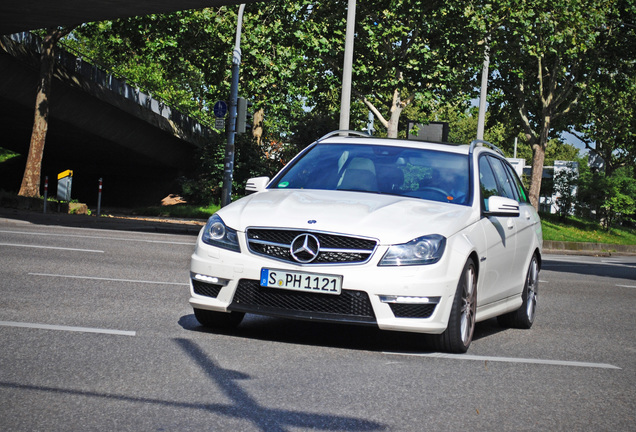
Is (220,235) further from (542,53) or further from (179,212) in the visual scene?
(542,53)

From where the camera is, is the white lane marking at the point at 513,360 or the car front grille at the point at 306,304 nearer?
the car front grille at the point at 306,304

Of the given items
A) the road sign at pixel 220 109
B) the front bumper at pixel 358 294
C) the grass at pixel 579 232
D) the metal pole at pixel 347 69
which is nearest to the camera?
the front bumper at pixel 358 294

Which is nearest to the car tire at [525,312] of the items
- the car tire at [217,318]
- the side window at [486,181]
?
the side window at [486,181]

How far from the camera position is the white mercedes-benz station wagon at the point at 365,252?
625 centimetres

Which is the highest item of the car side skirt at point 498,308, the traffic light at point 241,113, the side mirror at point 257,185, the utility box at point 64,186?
the traffic light at point 241,113

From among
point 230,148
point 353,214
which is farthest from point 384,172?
point 230,148

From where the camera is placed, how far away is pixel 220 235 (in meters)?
6.69

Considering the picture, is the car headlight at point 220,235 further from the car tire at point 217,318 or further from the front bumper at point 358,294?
the car tire at point 217,318

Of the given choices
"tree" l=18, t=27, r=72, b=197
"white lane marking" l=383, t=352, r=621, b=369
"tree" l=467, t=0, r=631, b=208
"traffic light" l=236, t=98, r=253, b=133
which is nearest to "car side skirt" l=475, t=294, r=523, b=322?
"white lane marking" l=383, t=352, r=621, b=369

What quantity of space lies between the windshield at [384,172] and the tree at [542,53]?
25.6m

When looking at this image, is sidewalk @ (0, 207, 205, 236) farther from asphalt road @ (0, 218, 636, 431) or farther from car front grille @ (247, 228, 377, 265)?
car front grille @ (247, 228, 377, 265)

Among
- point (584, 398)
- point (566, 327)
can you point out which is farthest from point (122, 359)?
point (566, 327)

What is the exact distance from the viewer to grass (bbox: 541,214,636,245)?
117 ft

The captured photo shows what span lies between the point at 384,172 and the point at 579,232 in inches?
1306
